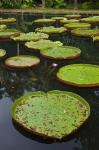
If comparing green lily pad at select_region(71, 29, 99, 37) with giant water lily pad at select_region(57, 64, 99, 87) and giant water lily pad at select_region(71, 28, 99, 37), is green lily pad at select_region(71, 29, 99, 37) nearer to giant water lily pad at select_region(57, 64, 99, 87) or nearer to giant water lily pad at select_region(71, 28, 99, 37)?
giant water lily pad at select_region(71, 28, 99, 37)

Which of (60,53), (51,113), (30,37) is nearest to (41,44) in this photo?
(30,37)

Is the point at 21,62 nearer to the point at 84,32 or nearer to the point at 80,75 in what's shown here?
the point at 80,75

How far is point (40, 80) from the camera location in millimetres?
5316

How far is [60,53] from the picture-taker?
655 centimetres

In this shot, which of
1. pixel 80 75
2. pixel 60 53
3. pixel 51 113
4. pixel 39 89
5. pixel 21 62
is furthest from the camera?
pixel 60 53

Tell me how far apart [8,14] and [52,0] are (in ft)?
11.6

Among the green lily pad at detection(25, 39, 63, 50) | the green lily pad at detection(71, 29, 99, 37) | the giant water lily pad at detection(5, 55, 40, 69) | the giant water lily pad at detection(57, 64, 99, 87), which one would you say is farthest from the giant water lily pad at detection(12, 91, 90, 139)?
the green lily pad at detection(71, 29, 99, 37)

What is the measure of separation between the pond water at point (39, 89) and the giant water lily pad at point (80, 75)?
0.10 metres

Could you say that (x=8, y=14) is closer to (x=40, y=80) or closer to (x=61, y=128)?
(x=40, y=80)

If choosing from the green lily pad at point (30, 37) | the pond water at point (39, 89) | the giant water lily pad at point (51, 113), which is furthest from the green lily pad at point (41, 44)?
the giant water lily pad at point (51, 113)

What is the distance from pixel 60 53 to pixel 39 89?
1.81m

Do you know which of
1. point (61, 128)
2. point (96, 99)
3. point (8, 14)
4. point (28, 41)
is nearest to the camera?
point (61, 128)

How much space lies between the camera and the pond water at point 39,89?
11.2ft

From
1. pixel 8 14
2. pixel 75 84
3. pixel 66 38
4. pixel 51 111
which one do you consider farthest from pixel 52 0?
pixel 51 111
